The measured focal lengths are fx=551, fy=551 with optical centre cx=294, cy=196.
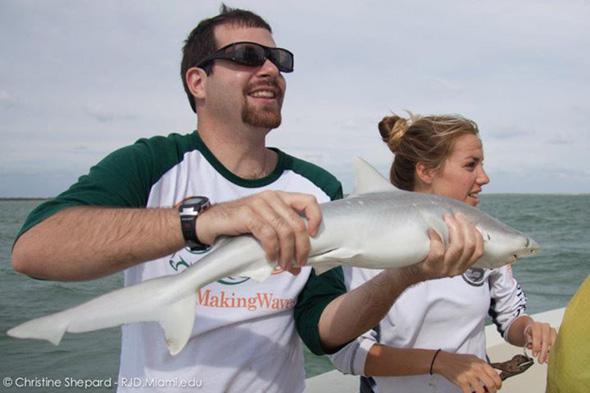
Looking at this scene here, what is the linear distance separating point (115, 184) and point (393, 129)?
7.20 feet

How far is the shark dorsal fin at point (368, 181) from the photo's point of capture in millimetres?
2230

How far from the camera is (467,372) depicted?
2.69 metres

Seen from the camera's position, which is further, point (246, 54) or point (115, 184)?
point (246, 54)

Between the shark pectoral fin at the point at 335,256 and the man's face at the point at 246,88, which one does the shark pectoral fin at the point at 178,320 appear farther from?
the man's face at the point at 246,88

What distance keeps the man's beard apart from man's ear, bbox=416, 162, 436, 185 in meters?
1.23

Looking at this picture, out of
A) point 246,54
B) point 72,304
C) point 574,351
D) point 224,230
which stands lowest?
point 72,304

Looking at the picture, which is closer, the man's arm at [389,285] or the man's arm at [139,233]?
the man's arm at [139,233]

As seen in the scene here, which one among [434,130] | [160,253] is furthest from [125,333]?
[434,130]

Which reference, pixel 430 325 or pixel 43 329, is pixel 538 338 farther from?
pixel 43 329

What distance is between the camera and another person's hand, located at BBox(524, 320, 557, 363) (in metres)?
3.01

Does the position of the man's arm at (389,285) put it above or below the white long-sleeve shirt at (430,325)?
above

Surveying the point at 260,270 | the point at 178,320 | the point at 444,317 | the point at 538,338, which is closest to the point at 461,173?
the point at 444,317

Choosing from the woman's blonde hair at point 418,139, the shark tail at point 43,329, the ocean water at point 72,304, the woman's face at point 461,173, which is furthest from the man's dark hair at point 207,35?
the ocean water at point 72,304

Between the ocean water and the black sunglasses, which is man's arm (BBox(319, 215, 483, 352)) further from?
the ocean water
